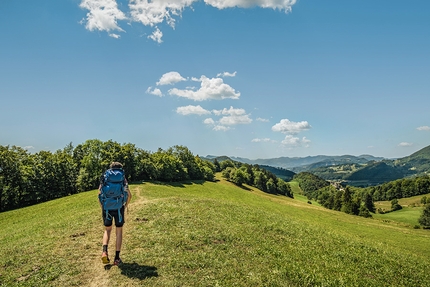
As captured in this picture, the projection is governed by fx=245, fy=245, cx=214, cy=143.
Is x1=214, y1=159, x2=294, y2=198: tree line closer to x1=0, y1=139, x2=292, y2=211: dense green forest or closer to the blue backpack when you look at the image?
x1=0, y1=139, x2=292, y2=211: dense green forest

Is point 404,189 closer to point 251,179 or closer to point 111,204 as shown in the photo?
point 251,179

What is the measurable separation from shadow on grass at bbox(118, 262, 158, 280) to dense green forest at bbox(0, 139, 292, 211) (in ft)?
221

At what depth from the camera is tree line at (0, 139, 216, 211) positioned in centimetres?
6334

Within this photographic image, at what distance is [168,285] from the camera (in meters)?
9.59

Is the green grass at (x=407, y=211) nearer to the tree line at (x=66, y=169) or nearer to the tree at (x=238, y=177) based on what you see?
the tree at (x=238, y=177)

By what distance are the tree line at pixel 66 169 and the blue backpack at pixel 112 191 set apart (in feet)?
219

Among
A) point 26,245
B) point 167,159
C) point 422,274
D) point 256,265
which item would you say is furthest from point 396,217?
point 26,245

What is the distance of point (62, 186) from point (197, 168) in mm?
55239

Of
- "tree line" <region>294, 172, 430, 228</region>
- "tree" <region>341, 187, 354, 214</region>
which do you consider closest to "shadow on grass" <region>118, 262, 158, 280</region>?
"tree" <region>341, 187, 354, 214</region>

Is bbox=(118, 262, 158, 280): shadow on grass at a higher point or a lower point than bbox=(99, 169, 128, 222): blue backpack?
lower

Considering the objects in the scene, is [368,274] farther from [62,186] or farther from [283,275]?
[62,186]

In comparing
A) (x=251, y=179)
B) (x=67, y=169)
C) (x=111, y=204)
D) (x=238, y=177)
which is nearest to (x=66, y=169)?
(x=67, y=169)

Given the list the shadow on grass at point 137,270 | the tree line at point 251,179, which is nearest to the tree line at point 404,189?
the tree line at point 251,179

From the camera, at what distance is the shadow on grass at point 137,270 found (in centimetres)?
1015
